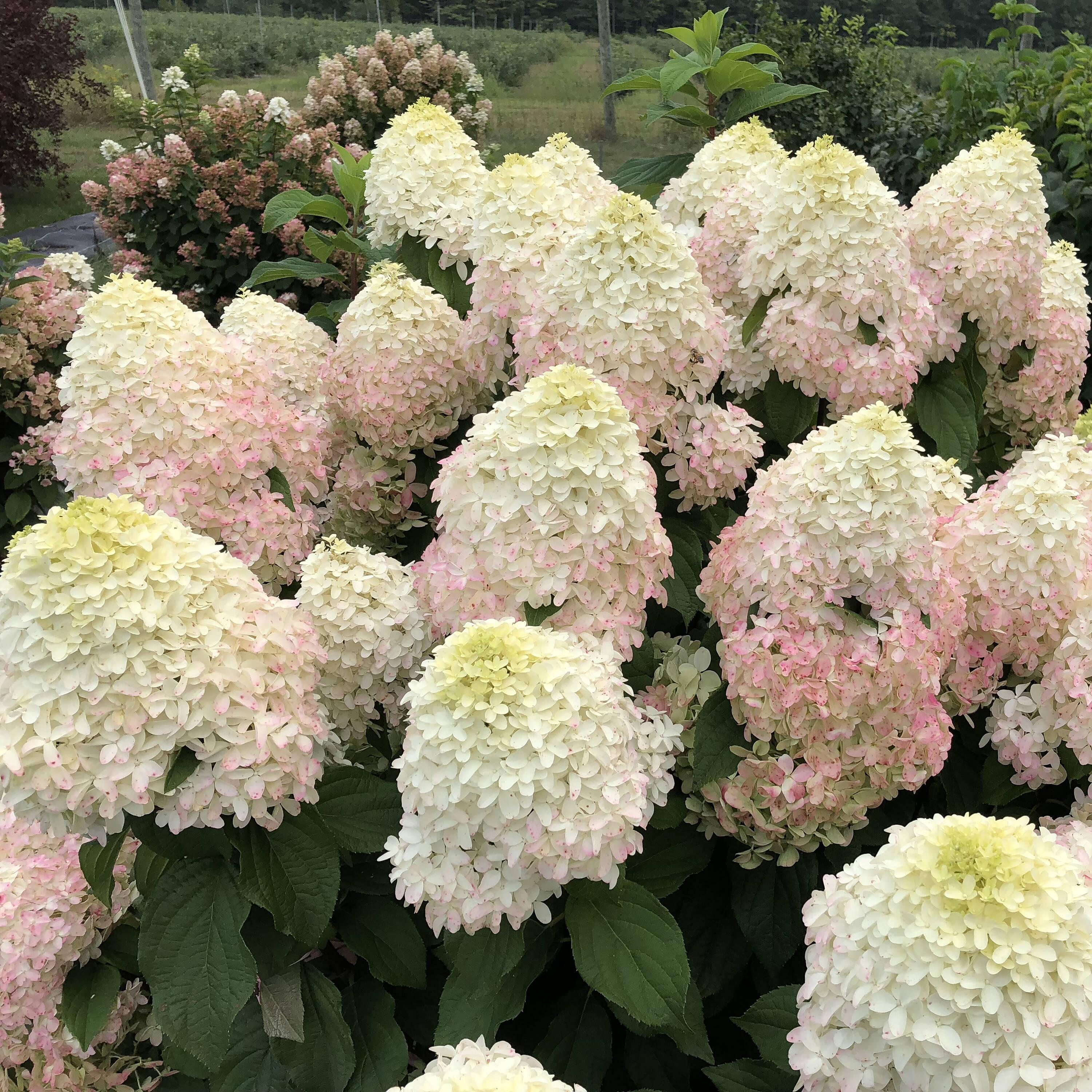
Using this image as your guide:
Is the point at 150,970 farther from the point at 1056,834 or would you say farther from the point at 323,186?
the point at 323,186

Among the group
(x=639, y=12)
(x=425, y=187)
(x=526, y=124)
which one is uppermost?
(x=425, y=187)

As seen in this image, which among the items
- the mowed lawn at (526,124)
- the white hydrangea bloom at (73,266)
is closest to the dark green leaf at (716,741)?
the white hydrangea bloom at (73,266)

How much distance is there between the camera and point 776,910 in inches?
59.6

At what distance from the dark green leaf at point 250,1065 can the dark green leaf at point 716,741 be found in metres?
0.78

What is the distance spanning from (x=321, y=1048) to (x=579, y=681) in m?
0.74

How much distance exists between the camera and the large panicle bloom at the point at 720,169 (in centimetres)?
206

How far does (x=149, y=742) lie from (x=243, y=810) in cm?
16

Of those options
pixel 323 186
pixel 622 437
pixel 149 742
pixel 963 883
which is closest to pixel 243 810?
pixel 149 742

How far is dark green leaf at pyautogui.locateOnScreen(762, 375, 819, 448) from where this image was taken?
185 centimetres

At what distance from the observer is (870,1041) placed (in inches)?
40.9

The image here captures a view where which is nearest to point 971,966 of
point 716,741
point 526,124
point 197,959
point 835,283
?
point 716,741

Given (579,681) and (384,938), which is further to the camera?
(384,938)

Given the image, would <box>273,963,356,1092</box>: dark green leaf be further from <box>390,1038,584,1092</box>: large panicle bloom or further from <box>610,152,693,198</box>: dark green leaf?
<box>610,152,693,198</box>: dark green leaf

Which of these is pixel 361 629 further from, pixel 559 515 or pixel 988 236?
pixel 988 236
